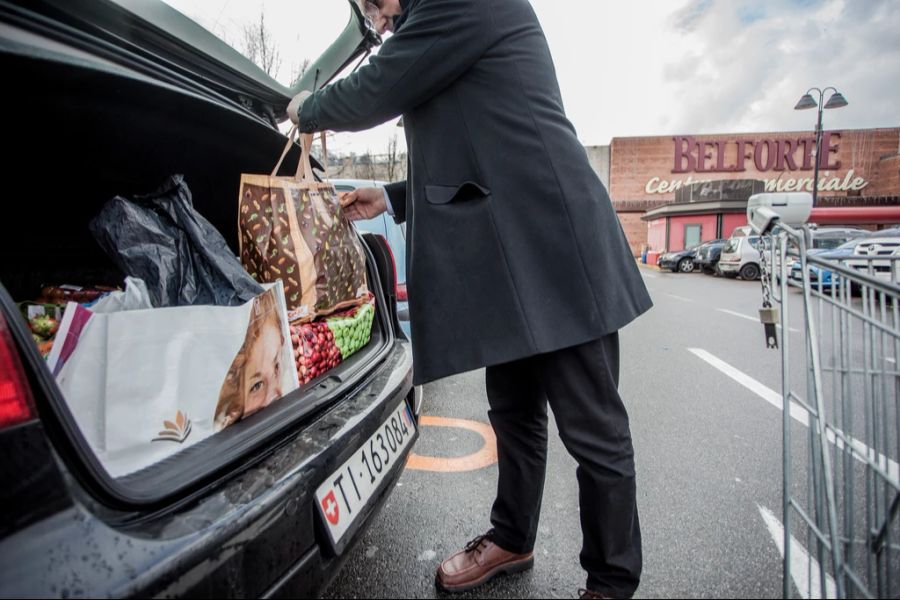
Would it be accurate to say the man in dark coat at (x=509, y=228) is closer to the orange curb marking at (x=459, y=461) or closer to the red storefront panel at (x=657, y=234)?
the orange curb marking at (x=459, y=461)

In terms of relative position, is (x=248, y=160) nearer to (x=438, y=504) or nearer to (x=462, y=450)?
(x=438, y=504)

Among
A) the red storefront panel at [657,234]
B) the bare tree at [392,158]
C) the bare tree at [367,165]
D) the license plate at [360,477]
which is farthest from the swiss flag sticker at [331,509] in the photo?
the red storefront panel at [657,234]

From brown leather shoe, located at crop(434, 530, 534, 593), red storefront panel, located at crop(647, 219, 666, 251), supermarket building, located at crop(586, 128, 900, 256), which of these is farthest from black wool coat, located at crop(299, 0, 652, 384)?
supermarket building, located at crop(586, 128, 900, 256)

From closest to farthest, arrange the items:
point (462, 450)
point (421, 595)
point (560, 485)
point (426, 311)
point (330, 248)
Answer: point (426, 311), point (421, 595), point (330, 248), point (560, 485), point (462, 450)

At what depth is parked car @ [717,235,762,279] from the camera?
15016 millimetres

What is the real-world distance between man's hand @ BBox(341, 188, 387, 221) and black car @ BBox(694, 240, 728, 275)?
59.5 feet

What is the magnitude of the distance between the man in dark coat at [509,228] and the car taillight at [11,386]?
83cm

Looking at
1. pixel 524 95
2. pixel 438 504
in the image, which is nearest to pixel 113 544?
pixel 524 95

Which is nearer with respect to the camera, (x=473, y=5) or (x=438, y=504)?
(x=473, y=5)

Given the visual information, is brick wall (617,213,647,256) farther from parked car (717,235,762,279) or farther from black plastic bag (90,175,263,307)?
black plastic bag (90,175,263,307)

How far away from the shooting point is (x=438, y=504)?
7.00 ft

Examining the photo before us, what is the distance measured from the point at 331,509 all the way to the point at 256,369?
0.41m

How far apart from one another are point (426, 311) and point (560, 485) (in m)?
1.42

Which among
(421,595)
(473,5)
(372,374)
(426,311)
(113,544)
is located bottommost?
(421,595)
